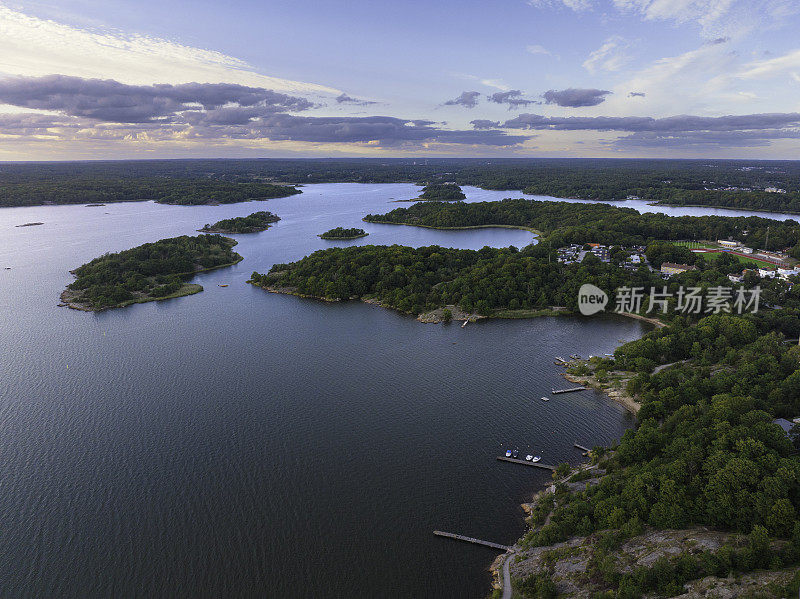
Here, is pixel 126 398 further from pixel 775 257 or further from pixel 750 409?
pixel 775 257

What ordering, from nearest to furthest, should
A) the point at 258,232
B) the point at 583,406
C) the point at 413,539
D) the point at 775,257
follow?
the point at 413,539, the point at 583,406, the point at 775,257, the point at 258,232

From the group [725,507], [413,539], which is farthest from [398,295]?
[725,507]

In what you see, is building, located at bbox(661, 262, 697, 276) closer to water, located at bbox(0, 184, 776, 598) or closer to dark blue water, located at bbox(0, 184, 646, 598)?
water, located at bbox(0, 184, 776, 598)

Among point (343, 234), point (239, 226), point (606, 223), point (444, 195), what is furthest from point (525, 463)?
point (444, 195)

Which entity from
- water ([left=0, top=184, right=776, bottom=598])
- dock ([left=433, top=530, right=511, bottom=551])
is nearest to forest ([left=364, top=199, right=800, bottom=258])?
water ([left=0, top=184, right=776, bottom=598])

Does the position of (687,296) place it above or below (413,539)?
above

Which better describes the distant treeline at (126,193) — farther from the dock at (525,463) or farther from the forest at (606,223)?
the dock at (525,463)
